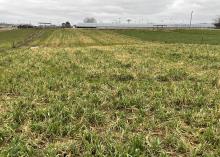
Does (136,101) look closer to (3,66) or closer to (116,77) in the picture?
(116,77)

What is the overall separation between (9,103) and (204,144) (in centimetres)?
517

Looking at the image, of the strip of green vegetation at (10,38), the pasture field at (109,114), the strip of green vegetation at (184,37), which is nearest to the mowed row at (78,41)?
the strip of green vegetation at (10,38)

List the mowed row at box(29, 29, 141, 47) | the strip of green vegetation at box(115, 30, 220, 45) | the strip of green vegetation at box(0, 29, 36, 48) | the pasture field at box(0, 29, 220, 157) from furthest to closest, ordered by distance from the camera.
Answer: the strip of green vegetation at box(115, 30, 220, 45) < the mowed row at box(29, 29, 141, 47) < the strip of green vegetation at box(0, 29, 36, 48) < the pasture field at box(0, 29, 220, 157)

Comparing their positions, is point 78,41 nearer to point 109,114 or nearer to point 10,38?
point 10,38

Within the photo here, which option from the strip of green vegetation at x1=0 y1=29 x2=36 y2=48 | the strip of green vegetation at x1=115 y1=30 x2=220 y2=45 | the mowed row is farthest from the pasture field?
the strip of green vegetation at x1=115 y1=30 x2=220 y2=45

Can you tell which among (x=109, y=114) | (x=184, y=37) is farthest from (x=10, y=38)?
(x=109, y=114)

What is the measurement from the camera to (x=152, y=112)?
27.3ft

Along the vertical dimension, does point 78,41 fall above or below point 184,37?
above

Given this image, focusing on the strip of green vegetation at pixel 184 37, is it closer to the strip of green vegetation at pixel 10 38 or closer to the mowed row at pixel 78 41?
the mowed row at pixel 78 41

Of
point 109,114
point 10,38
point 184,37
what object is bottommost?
point 184,37

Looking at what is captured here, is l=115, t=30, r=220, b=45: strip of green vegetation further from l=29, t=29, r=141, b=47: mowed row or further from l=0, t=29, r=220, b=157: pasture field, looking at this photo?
l=0, t=29, r=220, b=157: pasture field

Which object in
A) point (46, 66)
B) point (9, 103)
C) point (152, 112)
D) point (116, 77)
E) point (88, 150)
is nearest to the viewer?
point (88, 150)

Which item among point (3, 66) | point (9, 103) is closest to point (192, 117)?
point (9, 103)

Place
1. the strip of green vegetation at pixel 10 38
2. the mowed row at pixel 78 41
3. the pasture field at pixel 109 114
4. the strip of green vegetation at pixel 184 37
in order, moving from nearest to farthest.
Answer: the pasture field at pixel 109 114 < the strip of green vegetation at pixel 10 38 < the mowed row at pixel 78 41 < the strip of green vegetation at pixel 184 37
